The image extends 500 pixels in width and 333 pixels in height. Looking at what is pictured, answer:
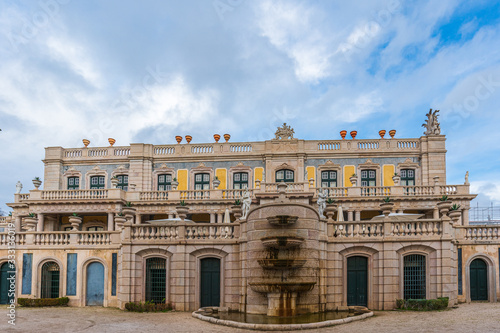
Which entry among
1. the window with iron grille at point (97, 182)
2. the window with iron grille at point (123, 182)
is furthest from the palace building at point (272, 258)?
the window with iron grille at point (97, 182)

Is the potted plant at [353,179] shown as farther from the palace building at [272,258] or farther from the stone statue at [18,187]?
the stone statue at [18,187]

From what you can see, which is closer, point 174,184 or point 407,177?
point 174,184

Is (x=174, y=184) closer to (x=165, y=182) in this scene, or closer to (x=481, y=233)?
(x=165, y=182)

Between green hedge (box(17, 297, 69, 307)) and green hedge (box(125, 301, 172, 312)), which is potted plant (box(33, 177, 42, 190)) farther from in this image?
green hedge (box(125, 301, 172, 312))

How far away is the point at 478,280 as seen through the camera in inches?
957

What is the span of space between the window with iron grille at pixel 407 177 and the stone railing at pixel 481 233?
19.3 meters

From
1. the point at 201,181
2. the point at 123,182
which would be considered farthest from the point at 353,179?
the point at 123,182

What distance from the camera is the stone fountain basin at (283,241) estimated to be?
20625 mm

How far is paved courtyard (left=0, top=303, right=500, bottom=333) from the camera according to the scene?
17.0 m

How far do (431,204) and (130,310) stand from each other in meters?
26.6

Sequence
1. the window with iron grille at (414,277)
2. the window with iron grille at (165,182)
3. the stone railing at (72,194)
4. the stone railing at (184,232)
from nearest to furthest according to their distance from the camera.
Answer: the window with iron grille at (414,277)
the stone railing at (184,232)
the stone railing at (72,194)
the window with iron grille at (165,182)

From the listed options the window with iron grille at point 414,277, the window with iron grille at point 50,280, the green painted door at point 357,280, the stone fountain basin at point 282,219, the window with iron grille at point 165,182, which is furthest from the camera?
the window with iron grille at point 165,182

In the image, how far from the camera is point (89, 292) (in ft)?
85.4

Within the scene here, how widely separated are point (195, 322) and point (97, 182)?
1200 inches
